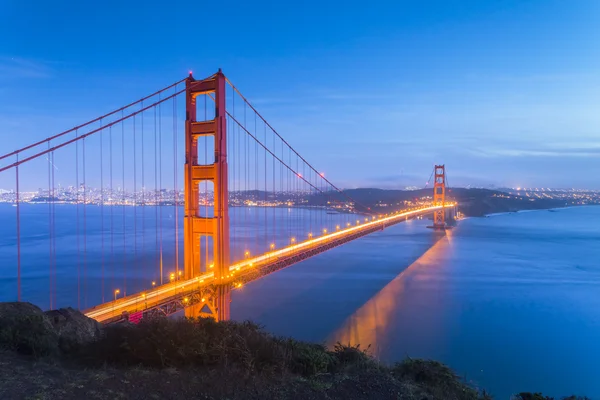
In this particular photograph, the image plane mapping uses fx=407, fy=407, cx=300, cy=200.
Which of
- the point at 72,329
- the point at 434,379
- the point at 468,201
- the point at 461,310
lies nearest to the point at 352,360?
the point at 434,379

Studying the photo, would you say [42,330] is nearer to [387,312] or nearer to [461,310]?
[387,312]

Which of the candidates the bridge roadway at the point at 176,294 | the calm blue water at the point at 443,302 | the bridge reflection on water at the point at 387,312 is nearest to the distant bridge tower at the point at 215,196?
the bridge roadway at the point at 176,294

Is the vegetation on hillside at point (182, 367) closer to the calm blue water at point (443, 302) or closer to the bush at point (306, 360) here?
the bush at point (306, 360)

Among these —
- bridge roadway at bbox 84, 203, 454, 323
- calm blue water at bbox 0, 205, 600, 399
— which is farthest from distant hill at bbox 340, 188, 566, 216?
bridge roadway at bbox 84, 203, 454, 323

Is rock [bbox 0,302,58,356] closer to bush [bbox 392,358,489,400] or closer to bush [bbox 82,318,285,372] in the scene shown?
bush [bbox 82,318,285,372]

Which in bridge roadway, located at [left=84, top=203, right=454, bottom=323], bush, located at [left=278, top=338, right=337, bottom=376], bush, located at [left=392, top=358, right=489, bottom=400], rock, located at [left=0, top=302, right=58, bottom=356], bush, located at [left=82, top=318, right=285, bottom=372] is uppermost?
rock, located at [left=0, top=302, right=58, bottom=356]

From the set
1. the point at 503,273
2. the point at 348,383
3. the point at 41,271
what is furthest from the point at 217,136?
the point at 503,273
